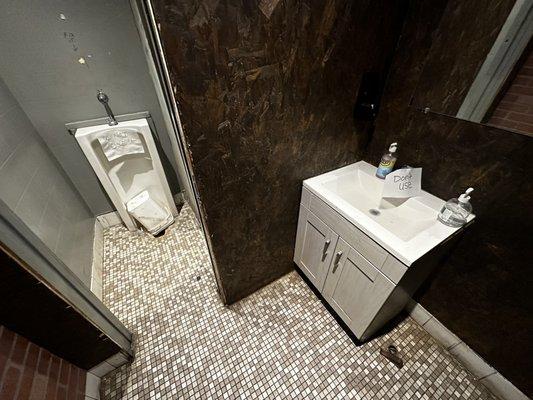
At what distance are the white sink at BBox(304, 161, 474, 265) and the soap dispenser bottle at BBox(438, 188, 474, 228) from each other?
0.03 meters

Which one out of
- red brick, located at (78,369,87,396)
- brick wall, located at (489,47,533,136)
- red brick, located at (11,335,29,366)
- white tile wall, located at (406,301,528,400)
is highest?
brick wall, located at (489,47,533,136)

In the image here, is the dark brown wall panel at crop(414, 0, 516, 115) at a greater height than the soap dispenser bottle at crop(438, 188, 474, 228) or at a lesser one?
greater

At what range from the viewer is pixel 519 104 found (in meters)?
0.77

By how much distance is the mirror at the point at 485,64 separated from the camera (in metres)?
0.74

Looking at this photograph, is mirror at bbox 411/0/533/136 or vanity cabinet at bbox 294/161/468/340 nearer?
mirror at bbox 411/0/533/136

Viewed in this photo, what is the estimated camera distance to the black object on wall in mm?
694

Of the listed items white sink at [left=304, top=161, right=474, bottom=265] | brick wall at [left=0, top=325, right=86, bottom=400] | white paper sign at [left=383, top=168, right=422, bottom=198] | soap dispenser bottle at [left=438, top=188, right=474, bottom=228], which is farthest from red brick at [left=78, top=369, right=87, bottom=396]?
soap dispenser bottle at [left=438, top=188, right=474, bottom=228]

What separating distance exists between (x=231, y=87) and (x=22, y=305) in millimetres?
1079

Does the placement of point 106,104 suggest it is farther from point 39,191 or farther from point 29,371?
point 29,371

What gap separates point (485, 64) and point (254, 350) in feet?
5.71

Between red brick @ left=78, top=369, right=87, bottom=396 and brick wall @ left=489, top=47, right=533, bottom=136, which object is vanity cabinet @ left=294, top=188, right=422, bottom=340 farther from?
red brick @ left=78, top=369, right=87, bottom=396

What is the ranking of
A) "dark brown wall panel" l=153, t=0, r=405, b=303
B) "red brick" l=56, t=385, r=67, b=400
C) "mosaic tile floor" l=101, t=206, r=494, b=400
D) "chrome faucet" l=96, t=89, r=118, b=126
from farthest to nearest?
"chrome faucet" l=96, t=89, r=118, b=126 < "mosaic tile floor" l=101, t=206, r=494, b=400 < "red brick" l=56, t=385, r=67, b=400 < "dark brown wall panel" l=153, t=0, r=405, b=303

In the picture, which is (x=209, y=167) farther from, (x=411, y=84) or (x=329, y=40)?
(x=411, y=84)

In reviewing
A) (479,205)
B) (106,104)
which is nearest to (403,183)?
(479,205)
